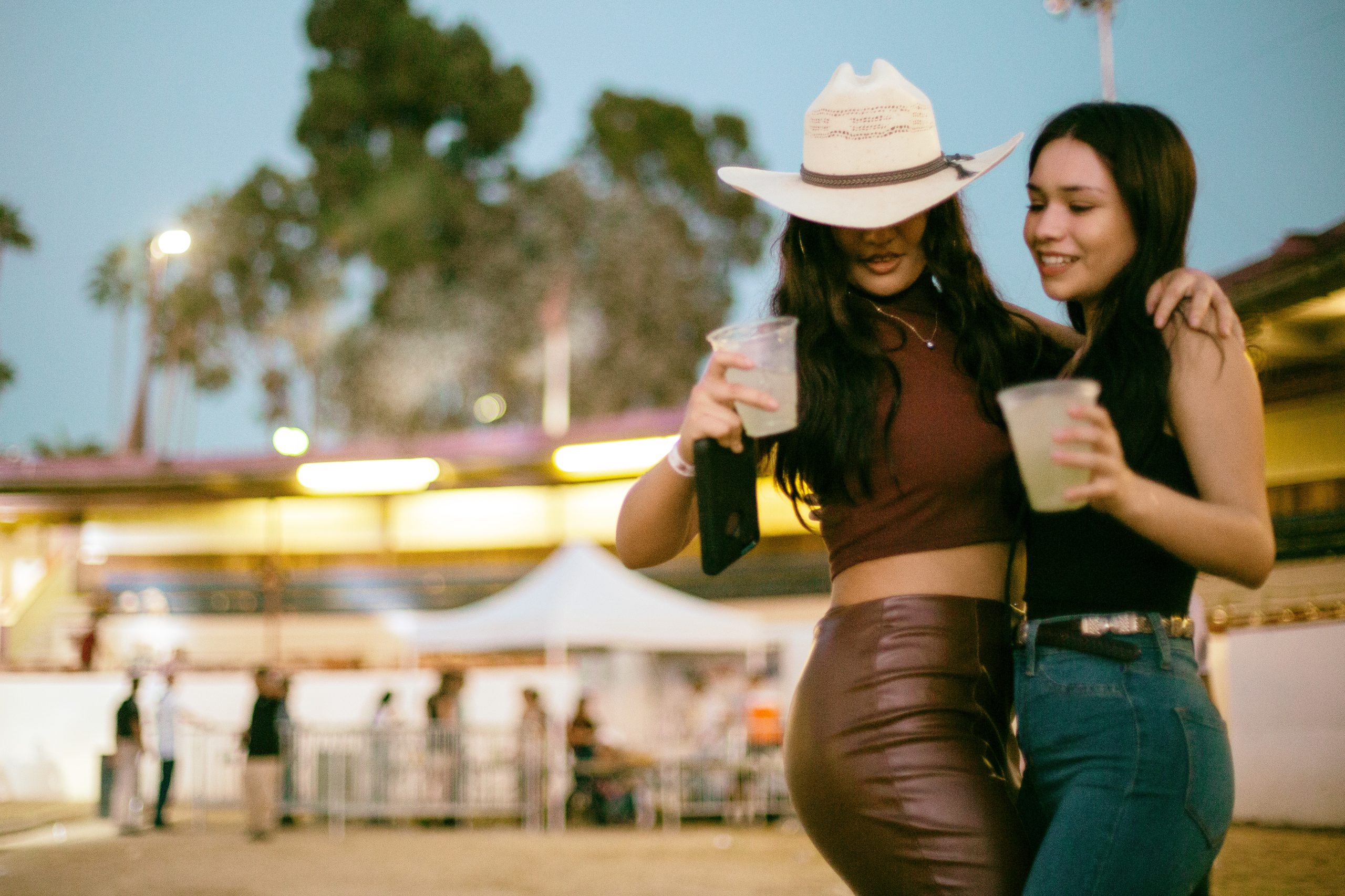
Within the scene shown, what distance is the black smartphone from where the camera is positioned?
5.90 ft

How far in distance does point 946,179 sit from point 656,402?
110 feet

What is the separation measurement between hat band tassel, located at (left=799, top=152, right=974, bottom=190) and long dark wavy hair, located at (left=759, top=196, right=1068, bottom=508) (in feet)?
0.29

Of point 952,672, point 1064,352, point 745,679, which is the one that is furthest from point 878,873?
point 745,679

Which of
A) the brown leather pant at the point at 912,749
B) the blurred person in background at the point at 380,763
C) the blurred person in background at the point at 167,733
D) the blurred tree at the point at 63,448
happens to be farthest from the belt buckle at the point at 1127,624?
the blurred tree at the point at 63,448

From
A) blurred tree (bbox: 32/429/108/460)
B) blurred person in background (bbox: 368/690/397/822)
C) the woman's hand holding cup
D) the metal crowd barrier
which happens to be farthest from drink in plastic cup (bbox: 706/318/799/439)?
blurred tree (bbox: 32/429/108/460)

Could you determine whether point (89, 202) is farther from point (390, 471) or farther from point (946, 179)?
point (946, 179)

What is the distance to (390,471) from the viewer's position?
2439 cm

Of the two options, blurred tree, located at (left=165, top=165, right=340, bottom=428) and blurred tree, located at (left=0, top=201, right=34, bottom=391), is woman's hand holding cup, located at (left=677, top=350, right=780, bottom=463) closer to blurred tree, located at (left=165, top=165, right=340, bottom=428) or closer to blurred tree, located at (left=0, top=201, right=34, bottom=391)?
blurred tree, located at (left=0, top=201, right=34, bottom=391)

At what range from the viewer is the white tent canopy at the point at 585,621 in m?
12.4

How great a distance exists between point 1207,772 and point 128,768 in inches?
526

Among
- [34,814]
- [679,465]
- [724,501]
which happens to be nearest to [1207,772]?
[724,501]

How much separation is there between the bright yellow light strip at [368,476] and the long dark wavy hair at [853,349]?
2218cm

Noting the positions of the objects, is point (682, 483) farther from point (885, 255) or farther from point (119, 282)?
point (119, 282)

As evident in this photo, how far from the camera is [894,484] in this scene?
6.28 ft
